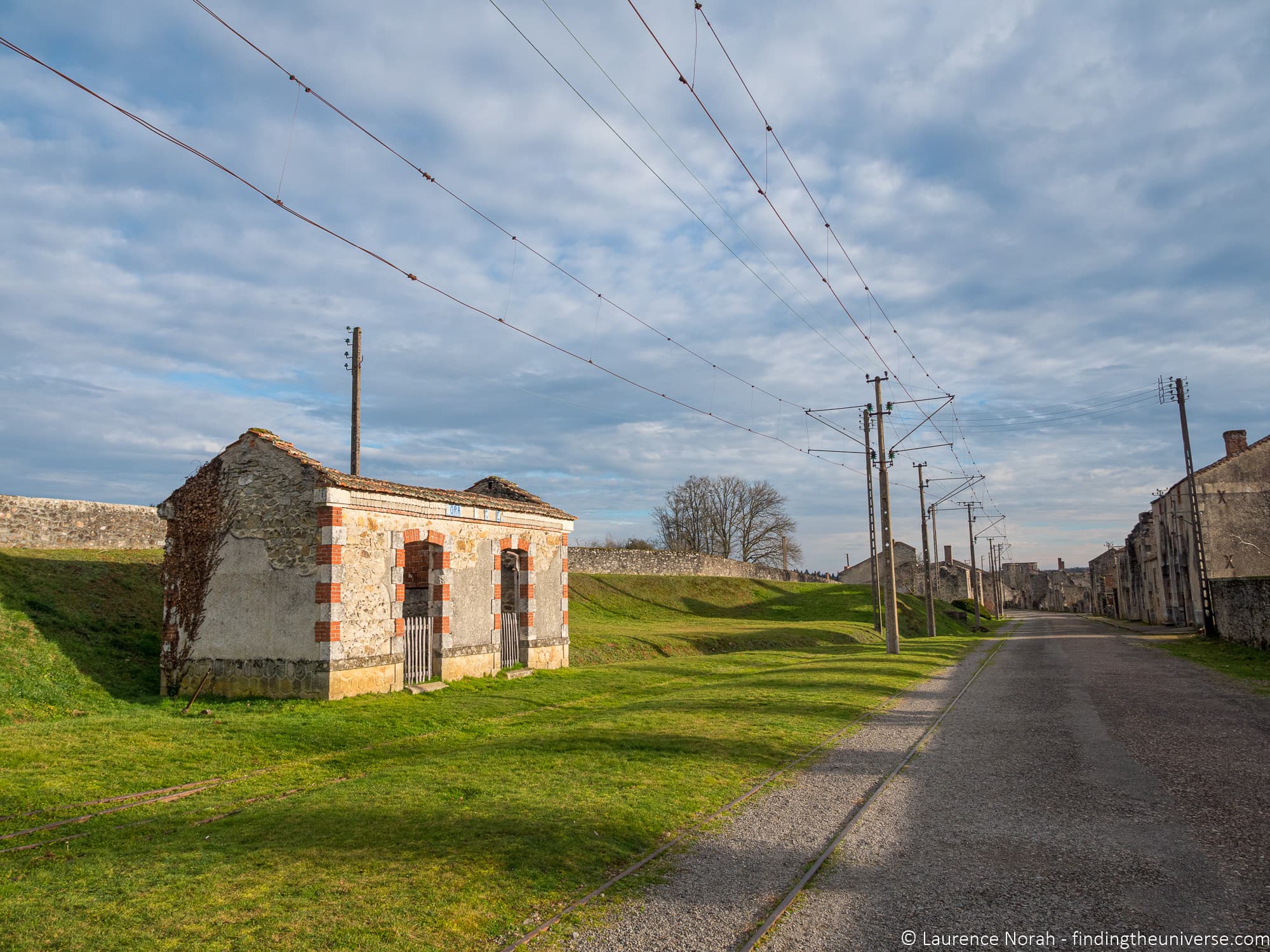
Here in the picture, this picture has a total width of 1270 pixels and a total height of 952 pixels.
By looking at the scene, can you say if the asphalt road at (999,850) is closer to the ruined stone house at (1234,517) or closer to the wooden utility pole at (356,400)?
the wooden utility pole at (356,400)

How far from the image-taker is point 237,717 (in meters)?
13.1

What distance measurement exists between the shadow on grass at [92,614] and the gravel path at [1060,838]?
46.3 ft

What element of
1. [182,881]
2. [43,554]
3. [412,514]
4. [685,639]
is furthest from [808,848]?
[685,639]

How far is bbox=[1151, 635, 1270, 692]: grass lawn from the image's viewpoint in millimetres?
19539

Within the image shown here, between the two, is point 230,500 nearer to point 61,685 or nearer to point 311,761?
point 61,685

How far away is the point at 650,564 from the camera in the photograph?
51.2 m

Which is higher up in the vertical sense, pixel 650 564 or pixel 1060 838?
pixel 650 564

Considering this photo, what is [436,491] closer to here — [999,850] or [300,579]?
[300,579]

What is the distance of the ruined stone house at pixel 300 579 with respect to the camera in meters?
15.0

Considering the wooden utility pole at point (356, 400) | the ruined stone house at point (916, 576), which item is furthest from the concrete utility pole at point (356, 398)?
the ruined stone house at point (916, 576)

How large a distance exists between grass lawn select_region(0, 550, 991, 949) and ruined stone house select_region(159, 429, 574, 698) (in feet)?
2.63

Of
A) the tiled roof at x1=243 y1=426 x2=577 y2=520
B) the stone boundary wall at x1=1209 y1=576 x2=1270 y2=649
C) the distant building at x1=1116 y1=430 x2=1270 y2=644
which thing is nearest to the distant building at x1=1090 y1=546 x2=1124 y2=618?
the distant building at x1=1116 y1=430 x2=1270 y2=644

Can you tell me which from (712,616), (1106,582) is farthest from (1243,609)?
(1106,582)

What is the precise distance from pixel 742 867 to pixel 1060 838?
2.89m
